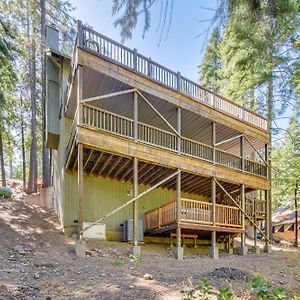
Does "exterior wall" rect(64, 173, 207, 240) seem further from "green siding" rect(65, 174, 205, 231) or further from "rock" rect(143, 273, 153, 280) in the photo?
"rock" rect(143, 273, 153, 280)

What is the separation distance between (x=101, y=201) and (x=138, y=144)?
12.5ft

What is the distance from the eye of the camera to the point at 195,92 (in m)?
13.8

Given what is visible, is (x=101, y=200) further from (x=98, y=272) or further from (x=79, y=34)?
(x=79, y=34)

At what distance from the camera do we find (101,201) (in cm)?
1396

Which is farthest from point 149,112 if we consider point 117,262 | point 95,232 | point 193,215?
Answer: point 117,262

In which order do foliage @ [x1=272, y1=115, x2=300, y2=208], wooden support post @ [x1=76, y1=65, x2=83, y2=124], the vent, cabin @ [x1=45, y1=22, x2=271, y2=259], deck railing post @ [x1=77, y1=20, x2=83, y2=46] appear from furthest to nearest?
foliage @ [x1=272, y1=115, x2=300, y2=208] < the vent < cabin @ [x1=45, y1=22, x2=271, y2=259] < deck railing post @ [x1=77, y1=20, x2=83, y2=46] < wooden support post @ [x1=76, y1=65, x2=83, y2=124]

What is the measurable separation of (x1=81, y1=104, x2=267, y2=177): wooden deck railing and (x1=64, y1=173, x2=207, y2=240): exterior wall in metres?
2.54

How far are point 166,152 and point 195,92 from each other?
3.12 meters

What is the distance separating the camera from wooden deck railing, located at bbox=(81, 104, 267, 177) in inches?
460

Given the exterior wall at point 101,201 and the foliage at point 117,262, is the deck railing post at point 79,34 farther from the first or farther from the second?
the foliage at point 117,262

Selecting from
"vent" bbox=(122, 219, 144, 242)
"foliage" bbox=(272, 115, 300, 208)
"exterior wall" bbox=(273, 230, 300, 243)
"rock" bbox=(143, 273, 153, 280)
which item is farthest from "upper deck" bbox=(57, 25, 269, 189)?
"exterior wall" bbox=(273, 230, 300, 243)

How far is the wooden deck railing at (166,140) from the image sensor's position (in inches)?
460

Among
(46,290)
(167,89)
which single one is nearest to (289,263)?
(167,89)

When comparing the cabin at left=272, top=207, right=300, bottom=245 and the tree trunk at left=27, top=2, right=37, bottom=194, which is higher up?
the tree trunk at left=27, top=2, right=37, bottom=194
